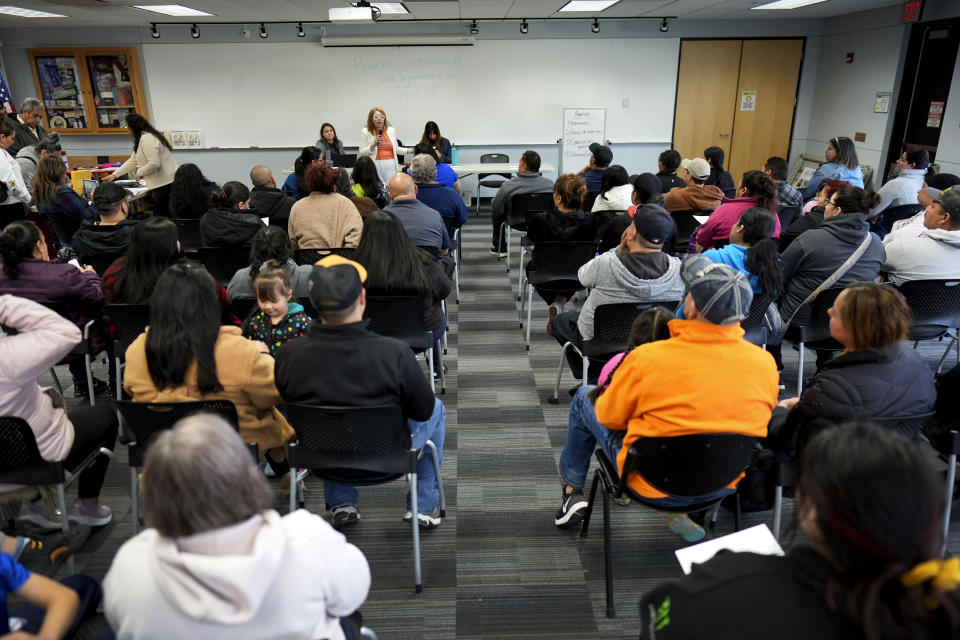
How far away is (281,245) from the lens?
294 centimetres

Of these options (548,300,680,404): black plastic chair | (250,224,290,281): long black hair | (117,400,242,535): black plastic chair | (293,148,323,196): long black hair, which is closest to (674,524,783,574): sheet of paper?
(548,300,680,404): black plastic chair

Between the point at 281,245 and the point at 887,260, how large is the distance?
355 centimetres

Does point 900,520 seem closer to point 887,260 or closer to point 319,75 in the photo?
point 887,260

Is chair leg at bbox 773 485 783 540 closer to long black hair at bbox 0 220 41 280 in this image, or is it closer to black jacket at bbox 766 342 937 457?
black jacket at bbox 766 342 937 457

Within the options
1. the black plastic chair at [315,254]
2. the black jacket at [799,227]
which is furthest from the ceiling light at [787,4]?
the black plastic chair at [315,254]

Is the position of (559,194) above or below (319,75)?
below

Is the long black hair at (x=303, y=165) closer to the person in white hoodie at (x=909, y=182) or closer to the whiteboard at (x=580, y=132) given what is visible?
the whiteboard at (x=580, y=132)

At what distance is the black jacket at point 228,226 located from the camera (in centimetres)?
390

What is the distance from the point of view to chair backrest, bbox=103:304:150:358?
2.86m

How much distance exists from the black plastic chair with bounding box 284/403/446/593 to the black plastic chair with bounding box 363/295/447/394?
92 cm

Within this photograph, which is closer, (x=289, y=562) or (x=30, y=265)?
(x=289, y=562)

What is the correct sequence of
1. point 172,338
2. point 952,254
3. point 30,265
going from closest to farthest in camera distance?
point 172,338
point 30,265
point 952,254

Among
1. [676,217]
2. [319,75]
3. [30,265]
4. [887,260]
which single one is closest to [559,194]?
[676,217]

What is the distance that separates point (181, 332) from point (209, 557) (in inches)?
47.8
